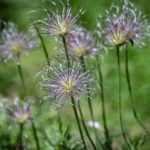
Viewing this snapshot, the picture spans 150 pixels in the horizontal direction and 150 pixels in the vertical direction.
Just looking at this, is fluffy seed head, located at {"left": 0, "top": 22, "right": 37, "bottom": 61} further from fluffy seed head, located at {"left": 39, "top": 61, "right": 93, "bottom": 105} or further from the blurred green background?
fluffy seed head, located at {"left": 39, "top": 61, "right": 93, "bottom": 105}

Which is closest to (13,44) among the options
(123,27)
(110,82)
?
(123,27)

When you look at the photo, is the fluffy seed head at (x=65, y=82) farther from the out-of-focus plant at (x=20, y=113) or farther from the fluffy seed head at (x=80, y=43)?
the out-of-focus plant at (x=20, y=113)

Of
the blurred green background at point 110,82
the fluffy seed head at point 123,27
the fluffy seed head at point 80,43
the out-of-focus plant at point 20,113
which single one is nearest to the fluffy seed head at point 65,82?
the fluffy seed head at point 123,27

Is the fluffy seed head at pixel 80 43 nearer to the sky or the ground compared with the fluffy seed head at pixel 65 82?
nearer to the sky

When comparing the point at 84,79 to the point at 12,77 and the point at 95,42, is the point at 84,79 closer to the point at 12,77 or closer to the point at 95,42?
the point at 95,42

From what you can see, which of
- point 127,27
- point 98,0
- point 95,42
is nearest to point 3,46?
point 95,42
